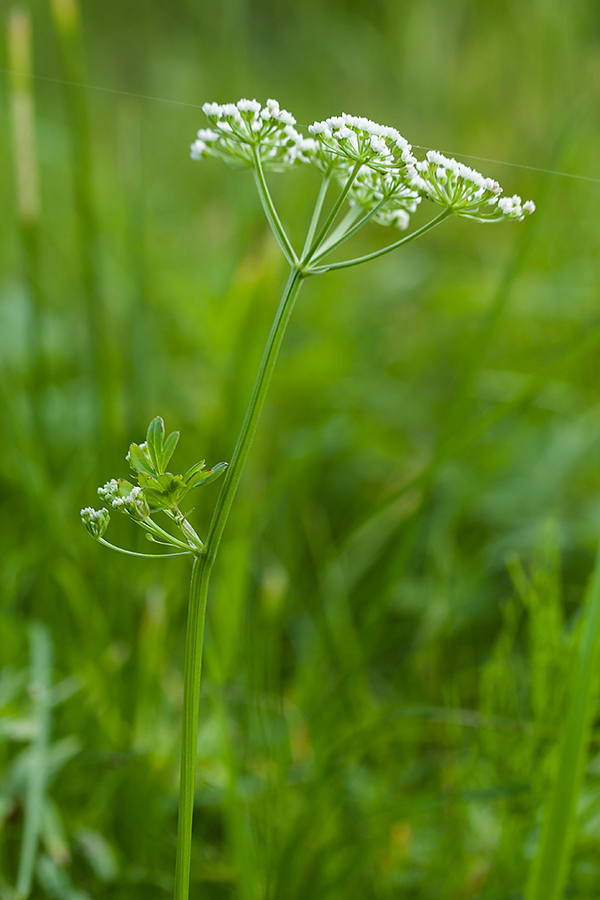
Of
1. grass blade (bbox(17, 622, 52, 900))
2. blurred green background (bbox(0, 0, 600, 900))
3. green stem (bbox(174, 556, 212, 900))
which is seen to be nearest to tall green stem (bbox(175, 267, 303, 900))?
green stem (bbox(174, 556, 212, 900))

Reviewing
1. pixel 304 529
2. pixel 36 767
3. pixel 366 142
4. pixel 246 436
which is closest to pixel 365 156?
pixel 366 142

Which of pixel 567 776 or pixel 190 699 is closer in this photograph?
pixel 190 699

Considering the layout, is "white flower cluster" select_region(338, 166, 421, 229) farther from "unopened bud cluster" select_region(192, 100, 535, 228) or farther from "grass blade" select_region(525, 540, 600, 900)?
→ "grass blade" select_region(525, 540, 600, 900)

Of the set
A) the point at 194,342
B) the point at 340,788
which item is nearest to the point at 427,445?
the point at 194,342

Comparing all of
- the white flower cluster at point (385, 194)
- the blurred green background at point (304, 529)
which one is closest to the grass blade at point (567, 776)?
the blurred green background at point (304, 529)

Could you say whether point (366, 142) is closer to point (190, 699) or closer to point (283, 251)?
point (283, 251)

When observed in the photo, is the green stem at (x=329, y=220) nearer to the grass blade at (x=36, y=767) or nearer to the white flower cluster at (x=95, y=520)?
the white flower cluster at (x=95, y=520)
